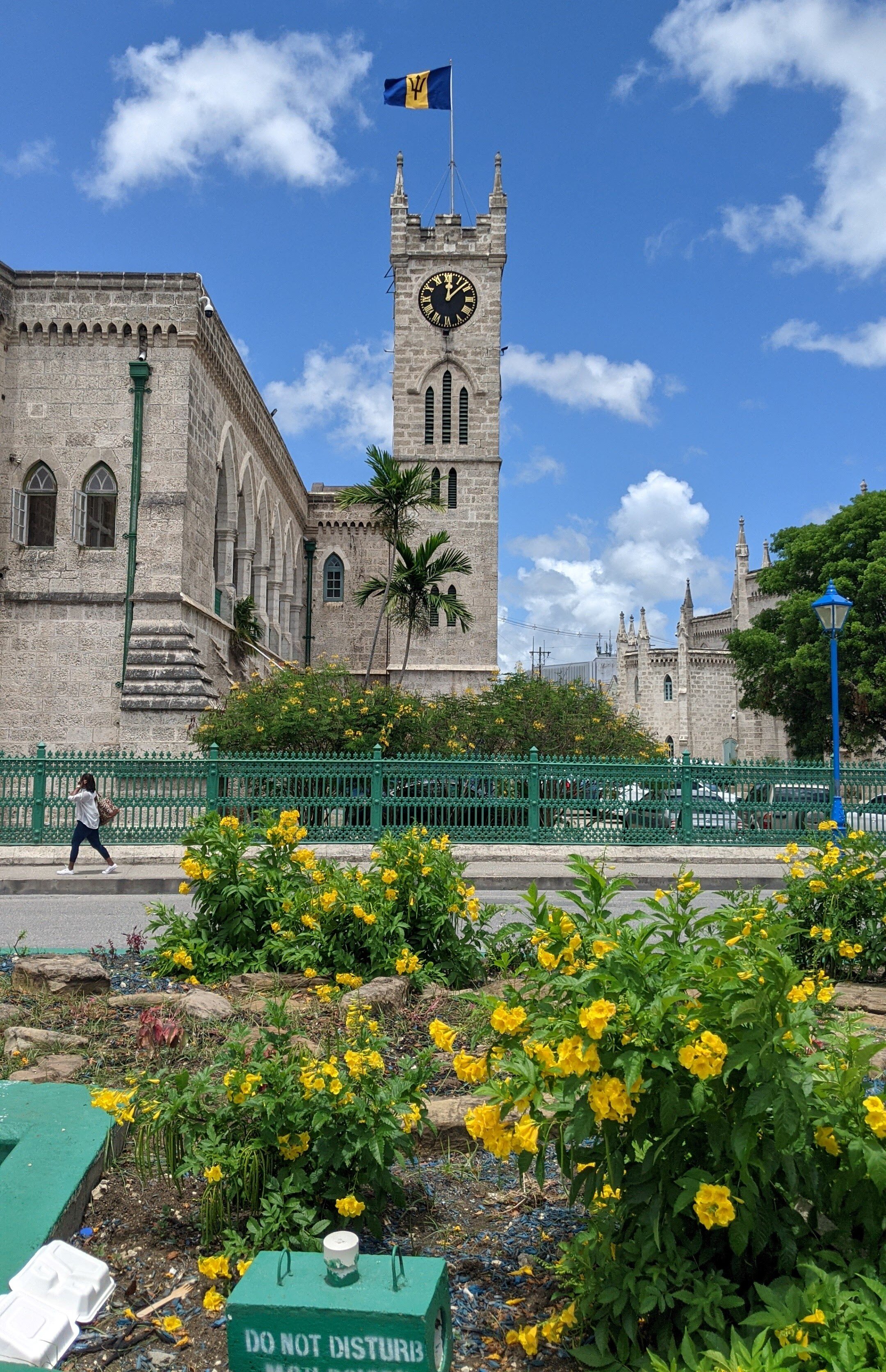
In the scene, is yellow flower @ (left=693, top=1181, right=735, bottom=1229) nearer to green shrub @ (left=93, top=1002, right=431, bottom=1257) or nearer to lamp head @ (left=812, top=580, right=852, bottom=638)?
green shrub @ (left=93, top=1002, right=431, bottom=1257)

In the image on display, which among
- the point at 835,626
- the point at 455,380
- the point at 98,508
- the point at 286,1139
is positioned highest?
the point at 455,380

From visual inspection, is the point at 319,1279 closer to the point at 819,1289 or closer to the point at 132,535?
the point at 819,1289

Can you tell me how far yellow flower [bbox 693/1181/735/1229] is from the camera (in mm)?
2102

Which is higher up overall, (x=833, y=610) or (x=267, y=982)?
(x=833, y=610)

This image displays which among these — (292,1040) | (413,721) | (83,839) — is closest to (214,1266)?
(292,1040)

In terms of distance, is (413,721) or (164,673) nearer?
(413,721)

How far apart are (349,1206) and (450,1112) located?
110cm

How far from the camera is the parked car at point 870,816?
15.0 m

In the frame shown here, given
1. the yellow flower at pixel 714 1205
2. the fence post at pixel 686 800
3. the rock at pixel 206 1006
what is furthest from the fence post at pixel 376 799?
the yellow flower at pixel 714 1205

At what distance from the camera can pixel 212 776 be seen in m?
14.4

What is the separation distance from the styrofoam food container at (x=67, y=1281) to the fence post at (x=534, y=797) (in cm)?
1193

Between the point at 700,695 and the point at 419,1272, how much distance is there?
62695mm

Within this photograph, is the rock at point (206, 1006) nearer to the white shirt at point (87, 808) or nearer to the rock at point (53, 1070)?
the rock at point (53, 1070)

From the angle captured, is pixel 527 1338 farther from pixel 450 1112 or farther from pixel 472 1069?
pixel 450 1112
